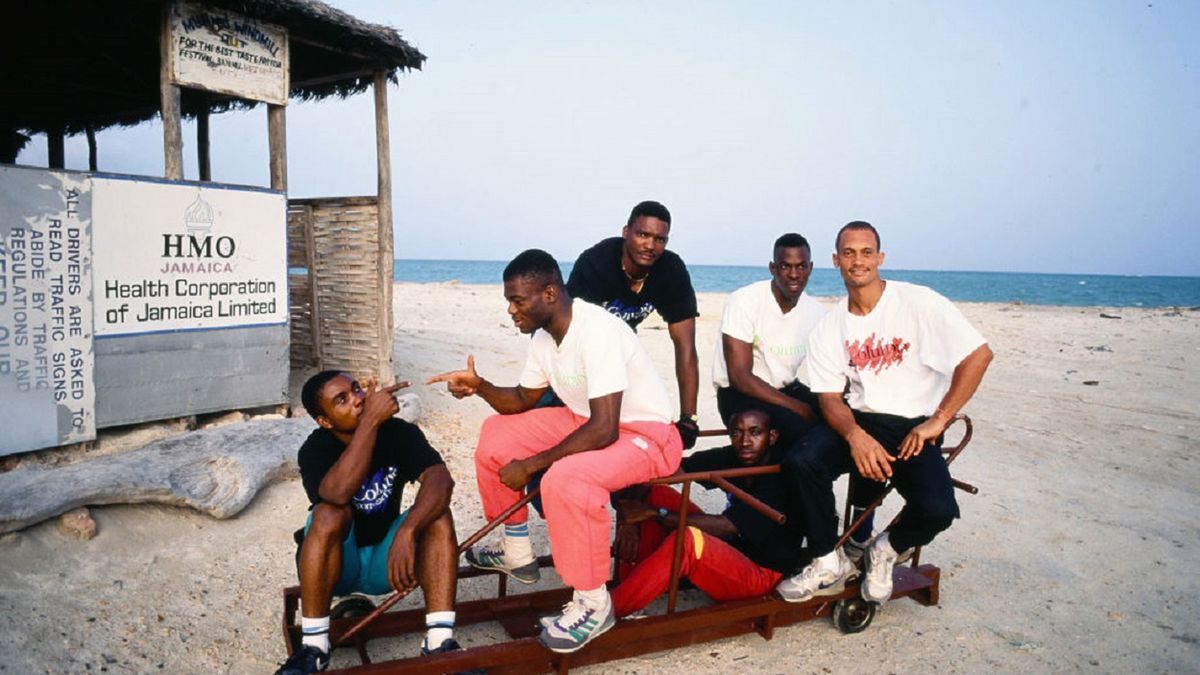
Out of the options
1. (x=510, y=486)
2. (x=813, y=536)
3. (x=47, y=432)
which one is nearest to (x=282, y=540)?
(x=47, y=432)

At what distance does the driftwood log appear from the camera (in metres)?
4.35

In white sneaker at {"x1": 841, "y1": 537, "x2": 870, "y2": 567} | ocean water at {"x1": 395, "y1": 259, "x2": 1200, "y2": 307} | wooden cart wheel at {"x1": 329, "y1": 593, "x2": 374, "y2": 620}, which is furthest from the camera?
ocean water at {"x1": 395, "y1": 259, "x2": 1200, "y2": 307}

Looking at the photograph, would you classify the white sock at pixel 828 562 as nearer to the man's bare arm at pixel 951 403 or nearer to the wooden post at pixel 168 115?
the man's bare arm at pixel 951 403

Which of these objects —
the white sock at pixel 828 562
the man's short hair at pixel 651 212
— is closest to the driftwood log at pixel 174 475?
the man's short hair at pixel 651 212

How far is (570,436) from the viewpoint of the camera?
133 inches

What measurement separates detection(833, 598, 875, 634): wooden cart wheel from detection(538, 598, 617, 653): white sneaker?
1392 millimetres

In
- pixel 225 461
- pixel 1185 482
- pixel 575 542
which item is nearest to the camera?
pixel 575 542

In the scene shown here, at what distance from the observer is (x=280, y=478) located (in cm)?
558

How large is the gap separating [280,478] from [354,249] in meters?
2.84

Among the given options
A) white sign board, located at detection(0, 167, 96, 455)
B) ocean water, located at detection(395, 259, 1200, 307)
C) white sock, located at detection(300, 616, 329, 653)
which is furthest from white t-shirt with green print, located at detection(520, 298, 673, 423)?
ocean water, located at detection(395, 259, 1200, 307)

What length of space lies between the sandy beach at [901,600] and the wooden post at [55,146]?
8.22 m

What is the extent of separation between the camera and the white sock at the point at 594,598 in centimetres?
313

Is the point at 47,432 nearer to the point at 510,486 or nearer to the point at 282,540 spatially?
the point at 282,540

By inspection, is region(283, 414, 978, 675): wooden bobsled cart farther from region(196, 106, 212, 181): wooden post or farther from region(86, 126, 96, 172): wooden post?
region(86, 126, 96, 172): wooden post
